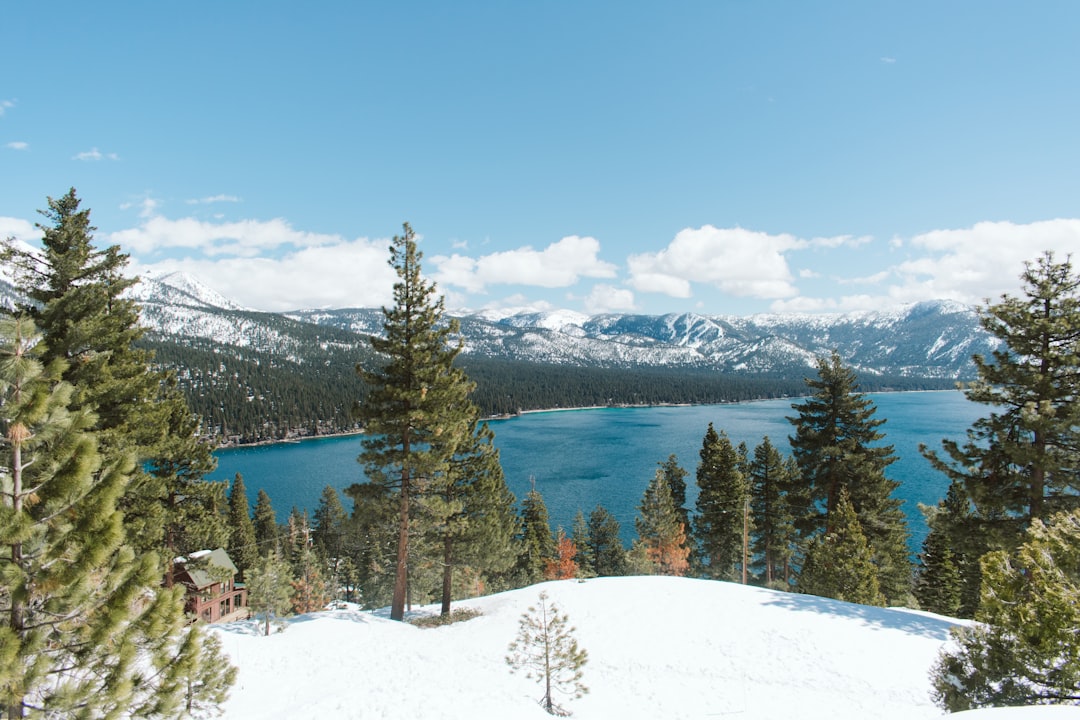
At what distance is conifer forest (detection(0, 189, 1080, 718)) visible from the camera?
507 cm

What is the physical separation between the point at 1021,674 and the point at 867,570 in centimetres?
1484

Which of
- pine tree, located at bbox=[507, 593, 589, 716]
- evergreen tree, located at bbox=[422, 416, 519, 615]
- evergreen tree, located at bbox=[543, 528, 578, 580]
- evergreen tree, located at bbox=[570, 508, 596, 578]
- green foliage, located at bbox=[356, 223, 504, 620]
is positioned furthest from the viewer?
evergreen tree, located at bbox=[570, 508, 596, 578]

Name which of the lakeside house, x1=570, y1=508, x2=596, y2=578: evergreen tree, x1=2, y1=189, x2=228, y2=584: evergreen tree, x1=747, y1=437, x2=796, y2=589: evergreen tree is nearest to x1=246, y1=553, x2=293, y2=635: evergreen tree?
the lakeside house

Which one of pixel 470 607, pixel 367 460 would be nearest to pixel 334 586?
pixel 470 607

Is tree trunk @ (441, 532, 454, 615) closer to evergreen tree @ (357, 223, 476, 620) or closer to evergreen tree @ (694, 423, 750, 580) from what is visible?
evergreen tree @ (357, 223, 476, 620)

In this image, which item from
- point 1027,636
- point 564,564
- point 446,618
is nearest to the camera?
point 1027,636

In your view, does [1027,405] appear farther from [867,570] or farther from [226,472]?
[226,472]

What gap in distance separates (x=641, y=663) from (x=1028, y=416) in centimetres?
1106

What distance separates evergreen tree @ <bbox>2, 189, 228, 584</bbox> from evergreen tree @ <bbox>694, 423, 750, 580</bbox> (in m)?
26.1

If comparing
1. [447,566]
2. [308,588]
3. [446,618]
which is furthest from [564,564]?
[446,618]

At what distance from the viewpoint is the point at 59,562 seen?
16.6ft

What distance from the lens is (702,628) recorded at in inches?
556

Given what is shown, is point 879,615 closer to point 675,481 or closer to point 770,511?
point 770,511

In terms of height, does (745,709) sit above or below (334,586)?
above
